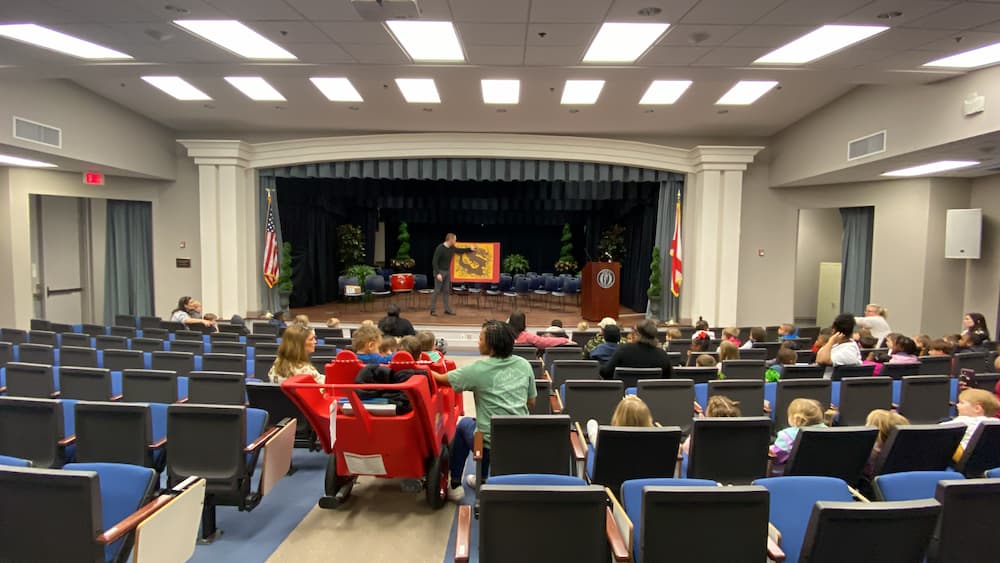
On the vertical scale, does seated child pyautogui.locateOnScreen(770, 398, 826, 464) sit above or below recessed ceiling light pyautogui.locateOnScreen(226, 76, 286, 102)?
below

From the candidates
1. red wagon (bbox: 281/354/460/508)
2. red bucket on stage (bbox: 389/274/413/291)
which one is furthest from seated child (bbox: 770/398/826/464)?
red bucket on stage (bbox: 389/274/413/291)

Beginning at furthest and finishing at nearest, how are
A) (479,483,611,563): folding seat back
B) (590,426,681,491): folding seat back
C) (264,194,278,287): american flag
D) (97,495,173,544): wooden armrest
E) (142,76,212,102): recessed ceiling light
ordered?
1. (264,194,278,287): american flag
2. (142,76,212,102): recessed ceiling light
3. (590,426,681,491): folding seat back
4. (97,495,173,544): wooden armrest
5. (479,483,611,563): folding seat back

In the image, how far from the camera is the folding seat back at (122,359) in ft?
18.6

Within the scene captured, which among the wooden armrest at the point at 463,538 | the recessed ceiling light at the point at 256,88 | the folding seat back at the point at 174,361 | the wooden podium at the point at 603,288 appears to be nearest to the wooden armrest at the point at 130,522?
the wooden armrest at the point at 463,538

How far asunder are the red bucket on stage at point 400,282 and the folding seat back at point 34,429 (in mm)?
14991

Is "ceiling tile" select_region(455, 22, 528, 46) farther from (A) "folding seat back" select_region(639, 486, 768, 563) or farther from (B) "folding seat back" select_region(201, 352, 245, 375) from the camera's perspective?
(A) "folding seat back" select_region(639, 486, 768, 563)

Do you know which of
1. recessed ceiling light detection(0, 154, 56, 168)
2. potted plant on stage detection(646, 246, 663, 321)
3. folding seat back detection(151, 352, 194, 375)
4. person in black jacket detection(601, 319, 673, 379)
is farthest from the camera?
potted plant on stage detection(646, 246, 663, 321)

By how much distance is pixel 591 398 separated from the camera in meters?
4.38

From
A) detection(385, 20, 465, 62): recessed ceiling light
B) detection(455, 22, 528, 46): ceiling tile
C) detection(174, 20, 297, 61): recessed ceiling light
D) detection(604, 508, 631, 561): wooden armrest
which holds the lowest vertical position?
detection(604, 508, 631, 561): wooden armrest

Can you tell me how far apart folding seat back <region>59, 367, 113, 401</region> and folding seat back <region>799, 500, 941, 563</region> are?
16.3ft

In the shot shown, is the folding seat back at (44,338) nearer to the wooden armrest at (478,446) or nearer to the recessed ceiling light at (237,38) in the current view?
the recessed ceiling light at (237,38)

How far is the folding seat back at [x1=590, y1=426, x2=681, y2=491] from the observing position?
3.03 metres

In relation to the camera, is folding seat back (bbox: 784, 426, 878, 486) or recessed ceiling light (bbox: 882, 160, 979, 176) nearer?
folding seat back (bbox: 784, 426, 878, 486)

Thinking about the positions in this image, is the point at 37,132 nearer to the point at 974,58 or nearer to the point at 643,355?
the point at 643,355
